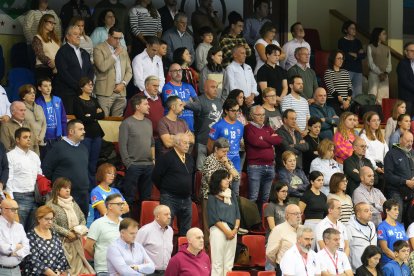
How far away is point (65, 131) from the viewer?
53.4 ft

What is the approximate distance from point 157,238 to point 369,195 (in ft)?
12.1

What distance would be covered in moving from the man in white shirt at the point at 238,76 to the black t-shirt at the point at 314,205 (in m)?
2.37

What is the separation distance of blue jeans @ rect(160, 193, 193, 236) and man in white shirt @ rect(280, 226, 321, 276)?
70.7 inches

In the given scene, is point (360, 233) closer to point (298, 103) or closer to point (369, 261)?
point (369, 261)

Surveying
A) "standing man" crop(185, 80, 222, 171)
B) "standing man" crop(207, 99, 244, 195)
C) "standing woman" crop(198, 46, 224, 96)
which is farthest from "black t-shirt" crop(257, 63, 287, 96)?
"standing man" crop(207, 99, 244, 195)

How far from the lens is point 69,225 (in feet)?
46.5

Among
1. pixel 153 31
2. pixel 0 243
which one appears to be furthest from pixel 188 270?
pixel 153 31

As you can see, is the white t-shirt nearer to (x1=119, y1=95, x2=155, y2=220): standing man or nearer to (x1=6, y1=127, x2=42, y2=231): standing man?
(x1=119, y1=95, x2=155, y2=220): standing man

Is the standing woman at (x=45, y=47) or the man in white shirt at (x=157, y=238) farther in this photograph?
the standing woman at (x=45, y=47)

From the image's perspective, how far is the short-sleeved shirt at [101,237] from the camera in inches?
552

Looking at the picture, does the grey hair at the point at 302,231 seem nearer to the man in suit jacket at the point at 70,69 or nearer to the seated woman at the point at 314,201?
the seated woman at the point at 314,201

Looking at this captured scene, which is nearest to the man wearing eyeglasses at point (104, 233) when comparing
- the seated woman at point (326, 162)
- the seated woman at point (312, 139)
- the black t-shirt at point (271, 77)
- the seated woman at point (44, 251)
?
the seated woman at point (44, 251)

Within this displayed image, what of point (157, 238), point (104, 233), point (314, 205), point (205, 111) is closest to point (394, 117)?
point (205, 111)

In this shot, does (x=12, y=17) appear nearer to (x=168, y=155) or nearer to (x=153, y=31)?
(x=153, y=31)
